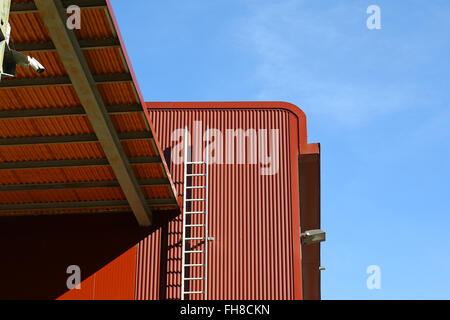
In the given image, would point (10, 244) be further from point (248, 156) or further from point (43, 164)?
point (248, 156)

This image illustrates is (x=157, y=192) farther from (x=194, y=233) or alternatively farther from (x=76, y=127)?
(x=76, y=127)

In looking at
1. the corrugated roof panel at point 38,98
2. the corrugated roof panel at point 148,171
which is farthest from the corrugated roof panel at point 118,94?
the corrugated roof panel at point 148,171

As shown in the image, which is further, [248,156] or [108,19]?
[248,156]

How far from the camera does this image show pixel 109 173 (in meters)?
19.5

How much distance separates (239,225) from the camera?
2044 centimetres

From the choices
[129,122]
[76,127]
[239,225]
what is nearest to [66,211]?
[76,127]

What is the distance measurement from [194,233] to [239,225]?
154 centimetres

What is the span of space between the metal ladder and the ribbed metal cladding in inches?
9.1

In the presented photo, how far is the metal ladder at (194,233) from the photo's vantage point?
19484 mm

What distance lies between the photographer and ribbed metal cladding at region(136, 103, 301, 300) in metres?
19.6

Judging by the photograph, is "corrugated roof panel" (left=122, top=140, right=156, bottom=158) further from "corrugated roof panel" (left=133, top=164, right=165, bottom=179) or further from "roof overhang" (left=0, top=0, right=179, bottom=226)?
"corrugated roof panel" (left=133, top=164, right=165, bottom=179)

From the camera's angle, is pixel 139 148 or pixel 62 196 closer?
pixel 139 148

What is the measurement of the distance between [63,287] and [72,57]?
8314 mm
